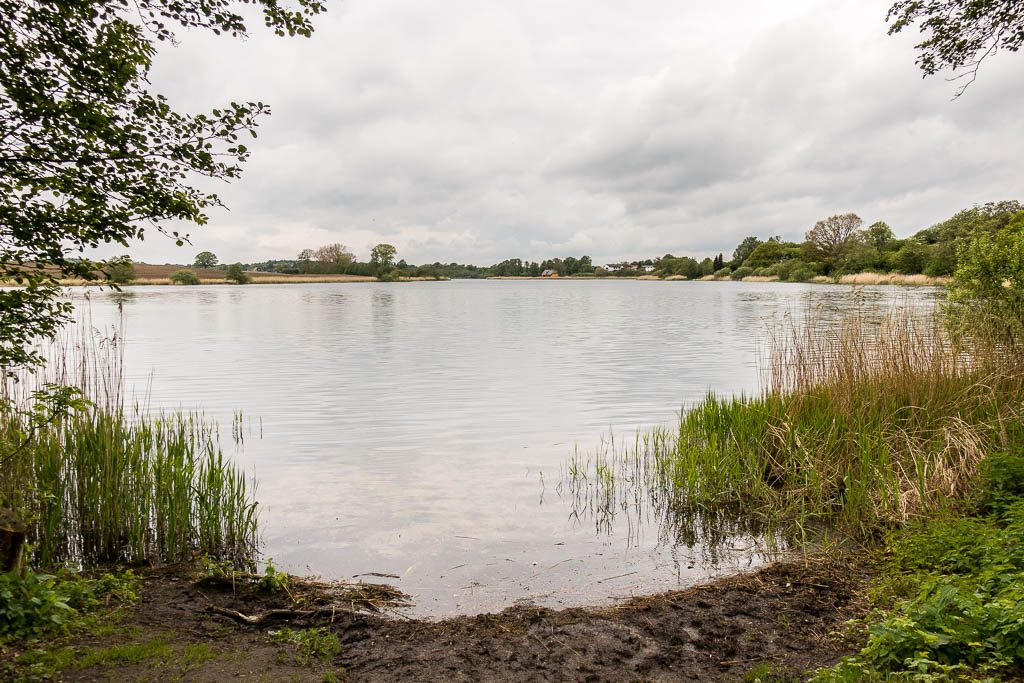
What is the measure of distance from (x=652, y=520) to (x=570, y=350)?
1992 centimetres

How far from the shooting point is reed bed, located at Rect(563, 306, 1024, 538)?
722 cm

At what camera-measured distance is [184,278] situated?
126 metres

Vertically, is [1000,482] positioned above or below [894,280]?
below

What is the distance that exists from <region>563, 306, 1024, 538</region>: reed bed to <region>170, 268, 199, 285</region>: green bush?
447 feet

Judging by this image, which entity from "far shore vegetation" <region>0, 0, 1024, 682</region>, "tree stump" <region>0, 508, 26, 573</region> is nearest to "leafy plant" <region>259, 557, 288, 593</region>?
"far shore vegetation" <region>0, 0, 1024, 682</region>

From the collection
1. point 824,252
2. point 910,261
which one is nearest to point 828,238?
point 824,252

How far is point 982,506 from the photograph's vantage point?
6.57 m

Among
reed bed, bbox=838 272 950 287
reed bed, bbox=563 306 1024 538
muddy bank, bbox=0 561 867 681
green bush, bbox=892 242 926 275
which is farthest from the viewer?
green bush, bbox=892 242 926 275

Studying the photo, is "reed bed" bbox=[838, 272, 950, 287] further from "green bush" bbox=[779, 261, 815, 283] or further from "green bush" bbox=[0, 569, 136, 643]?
"green bush" bbox=[779, 261, 815, 283]

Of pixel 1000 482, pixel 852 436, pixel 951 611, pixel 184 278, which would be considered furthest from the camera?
pixel 184 278

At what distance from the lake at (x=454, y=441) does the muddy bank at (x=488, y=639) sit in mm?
616

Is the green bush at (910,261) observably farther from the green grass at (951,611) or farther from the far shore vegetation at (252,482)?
the green grass at (951,611)

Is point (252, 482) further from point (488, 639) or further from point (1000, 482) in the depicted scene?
point (1000, 482)

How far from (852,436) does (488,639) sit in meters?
6.08
